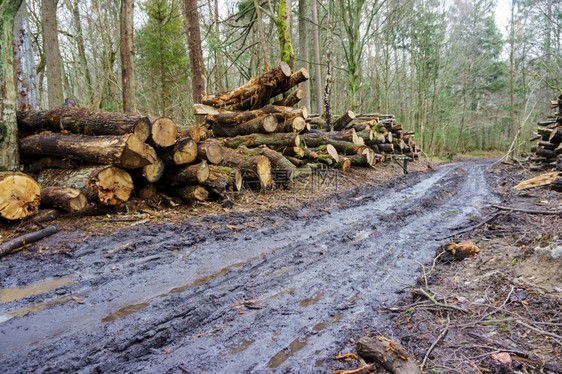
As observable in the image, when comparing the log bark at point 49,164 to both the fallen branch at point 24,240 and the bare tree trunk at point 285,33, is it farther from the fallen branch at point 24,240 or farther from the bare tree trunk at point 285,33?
the bare tree trunk at point 285,33

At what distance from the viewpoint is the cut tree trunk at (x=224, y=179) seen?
20.0 ft

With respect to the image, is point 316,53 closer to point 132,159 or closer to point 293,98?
point 293,98

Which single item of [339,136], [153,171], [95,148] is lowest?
[153,171]

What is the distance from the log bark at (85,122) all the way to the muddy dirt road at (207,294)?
180 cm

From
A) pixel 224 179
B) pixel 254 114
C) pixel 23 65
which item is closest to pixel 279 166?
pixel 224 179

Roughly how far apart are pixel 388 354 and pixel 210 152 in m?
5.15

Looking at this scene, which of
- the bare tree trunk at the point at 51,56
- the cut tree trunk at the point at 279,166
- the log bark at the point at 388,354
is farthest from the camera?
the bare tree trunk at the point at 51,56

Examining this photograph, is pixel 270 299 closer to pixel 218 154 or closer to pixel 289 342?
pixel 289 342

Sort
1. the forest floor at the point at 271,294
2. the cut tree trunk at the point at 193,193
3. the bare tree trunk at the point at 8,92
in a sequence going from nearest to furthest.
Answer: the forest floor at the point at 271,294
the bare tree trunk at the point at 8,92
the cut tree trunk at the point at 193,193

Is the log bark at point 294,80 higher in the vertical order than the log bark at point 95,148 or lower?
higher

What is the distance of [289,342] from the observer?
225 centimetres

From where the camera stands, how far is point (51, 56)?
10742 mm

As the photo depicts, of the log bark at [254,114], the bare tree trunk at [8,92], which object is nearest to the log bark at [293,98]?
the log bark at [254,114]

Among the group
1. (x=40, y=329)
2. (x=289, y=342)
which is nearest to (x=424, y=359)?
(x=289, y=342)
